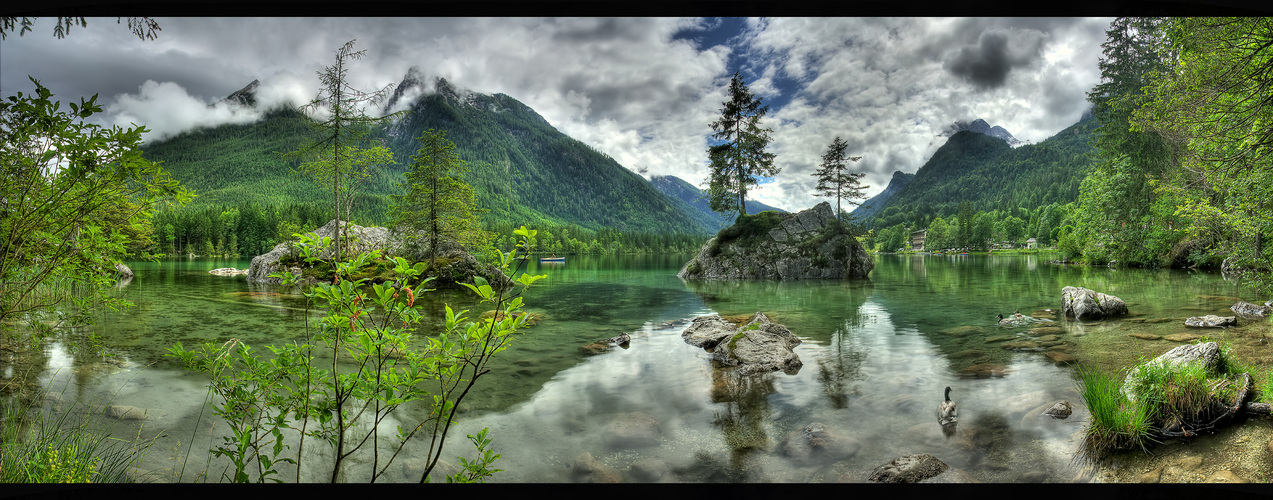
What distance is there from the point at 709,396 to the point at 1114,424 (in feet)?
15.4

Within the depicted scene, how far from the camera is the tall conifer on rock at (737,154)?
38.4m

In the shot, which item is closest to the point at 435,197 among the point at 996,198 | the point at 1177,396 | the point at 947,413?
the point at 947,413

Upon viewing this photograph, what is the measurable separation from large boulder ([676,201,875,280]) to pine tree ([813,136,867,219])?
602 centimetres

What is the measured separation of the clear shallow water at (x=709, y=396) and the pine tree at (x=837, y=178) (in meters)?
28.1

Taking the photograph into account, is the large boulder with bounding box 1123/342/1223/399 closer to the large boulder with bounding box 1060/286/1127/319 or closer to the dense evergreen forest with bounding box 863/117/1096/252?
the large boulder with bounding box 1060/286/1127/319

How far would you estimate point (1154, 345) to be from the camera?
966 centimetres

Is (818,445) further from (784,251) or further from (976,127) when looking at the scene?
(976,127)

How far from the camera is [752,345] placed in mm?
10242

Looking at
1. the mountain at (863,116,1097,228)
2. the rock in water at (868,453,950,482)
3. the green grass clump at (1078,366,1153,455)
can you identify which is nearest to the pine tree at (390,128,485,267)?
the rock in water at (868,453,950,482)

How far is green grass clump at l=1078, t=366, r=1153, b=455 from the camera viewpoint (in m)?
4.98

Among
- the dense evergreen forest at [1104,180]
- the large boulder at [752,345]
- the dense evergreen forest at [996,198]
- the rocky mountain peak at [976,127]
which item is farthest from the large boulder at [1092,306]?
the dense evergreen forest at [996,198]

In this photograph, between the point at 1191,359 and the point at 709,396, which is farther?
the point at 709,396

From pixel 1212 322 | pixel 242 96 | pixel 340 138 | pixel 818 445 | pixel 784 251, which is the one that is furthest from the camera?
pixel 784 251
